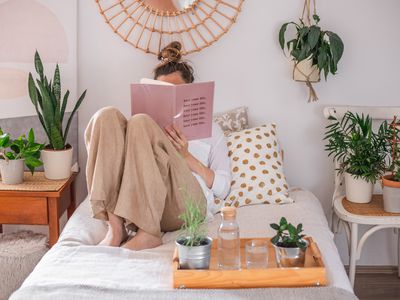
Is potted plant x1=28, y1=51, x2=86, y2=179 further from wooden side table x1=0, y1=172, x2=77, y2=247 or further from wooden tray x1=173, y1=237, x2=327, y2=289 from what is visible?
wooden tray x1=173, y1=237, x2=327, y2=289

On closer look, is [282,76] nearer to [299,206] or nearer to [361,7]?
[361,7]

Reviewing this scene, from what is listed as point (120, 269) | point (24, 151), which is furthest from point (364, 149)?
point (24, 151)

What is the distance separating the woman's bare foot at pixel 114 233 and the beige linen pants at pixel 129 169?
30mm

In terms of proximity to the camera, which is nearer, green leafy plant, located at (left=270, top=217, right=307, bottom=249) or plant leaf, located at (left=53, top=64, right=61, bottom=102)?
green leafy plant, located at (left=270, top=217, right=307, bottom=249)

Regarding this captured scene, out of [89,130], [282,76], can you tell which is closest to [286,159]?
[282,76]

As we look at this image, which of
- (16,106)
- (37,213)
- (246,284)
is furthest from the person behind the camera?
(16,106)

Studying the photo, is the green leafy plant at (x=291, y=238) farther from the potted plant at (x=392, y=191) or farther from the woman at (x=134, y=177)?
the potted plant at (x=392, y=191)

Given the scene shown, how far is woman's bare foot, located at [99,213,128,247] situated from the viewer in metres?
2.17

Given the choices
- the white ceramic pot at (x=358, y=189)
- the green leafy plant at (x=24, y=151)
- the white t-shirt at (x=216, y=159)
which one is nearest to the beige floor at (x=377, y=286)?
the white ceramic pot at (x=358, y=189)

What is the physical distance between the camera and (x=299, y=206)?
264 centimetres

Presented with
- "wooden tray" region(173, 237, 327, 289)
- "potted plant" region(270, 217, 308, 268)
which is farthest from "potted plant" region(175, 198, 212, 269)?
"potted plant" region(270, 217, 308, 268)

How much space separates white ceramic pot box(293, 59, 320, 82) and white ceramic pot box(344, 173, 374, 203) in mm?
490

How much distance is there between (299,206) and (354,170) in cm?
30

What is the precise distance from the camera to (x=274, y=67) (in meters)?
3.01
